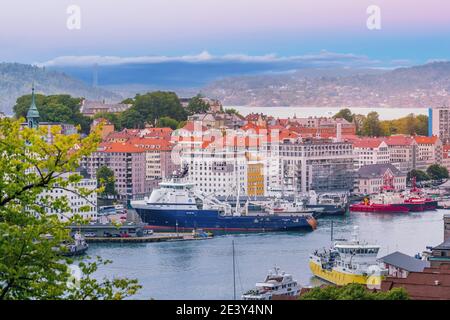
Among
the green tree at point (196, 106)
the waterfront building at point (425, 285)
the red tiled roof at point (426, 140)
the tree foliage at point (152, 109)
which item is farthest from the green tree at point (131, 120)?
the waterfront building at point (425, 285)

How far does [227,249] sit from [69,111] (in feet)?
36.8

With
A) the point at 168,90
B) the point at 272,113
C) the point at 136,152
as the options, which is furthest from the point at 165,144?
the point at 272,113

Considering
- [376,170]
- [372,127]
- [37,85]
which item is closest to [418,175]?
[376,170]

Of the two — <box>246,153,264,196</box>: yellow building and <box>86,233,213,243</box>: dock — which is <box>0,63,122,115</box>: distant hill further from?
<box>86,233,213,243</box>: dock

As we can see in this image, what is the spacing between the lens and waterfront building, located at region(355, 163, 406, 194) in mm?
19406

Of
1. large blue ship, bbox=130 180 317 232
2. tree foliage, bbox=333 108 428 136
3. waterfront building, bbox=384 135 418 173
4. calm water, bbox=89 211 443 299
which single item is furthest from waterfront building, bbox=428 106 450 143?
large blue ship, bbox=130 180 317 232

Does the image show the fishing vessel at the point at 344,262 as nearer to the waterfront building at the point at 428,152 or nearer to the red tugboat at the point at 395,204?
the red tugboat at the point at 395,204

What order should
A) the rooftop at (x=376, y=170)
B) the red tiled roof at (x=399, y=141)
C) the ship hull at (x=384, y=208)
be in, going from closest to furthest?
the ship hull at (x=384, y=208) → the rooftop at (x=376, y=170) → the red tiled roof at (x=399, y=141)

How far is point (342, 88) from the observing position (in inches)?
1049

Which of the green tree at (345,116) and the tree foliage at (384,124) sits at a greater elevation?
the green tree at (345,116)

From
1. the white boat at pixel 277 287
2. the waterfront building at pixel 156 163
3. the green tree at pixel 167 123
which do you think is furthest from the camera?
the green tree at pixel 167 123

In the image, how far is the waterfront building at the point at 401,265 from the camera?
8091mm

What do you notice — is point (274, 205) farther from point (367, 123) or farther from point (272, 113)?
point (272, 113)

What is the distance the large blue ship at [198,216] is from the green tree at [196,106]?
9.63 meters
